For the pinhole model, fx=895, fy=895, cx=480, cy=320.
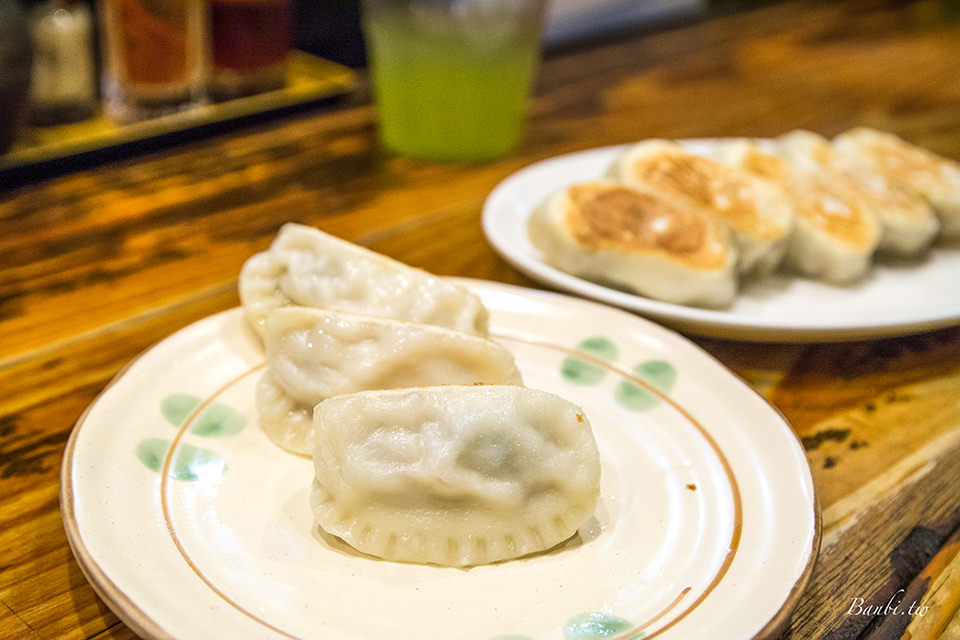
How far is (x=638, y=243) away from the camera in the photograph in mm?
1652

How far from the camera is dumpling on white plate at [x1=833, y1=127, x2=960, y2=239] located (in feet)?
6.67

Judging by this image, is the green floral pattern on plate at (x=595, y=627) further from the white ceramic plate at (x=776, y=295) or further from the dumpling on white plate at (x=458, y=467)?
the white ceramic plate at (x=776, y=295)

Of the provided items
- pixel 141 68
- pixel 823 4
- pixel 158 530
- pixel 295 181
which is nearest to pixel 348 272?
pixel 158 530

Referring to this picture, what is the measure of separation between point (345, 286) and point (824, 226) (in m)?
1.02

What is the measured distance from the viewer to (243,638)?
0.85 m

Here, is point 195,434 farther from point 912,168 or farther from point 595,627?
point 912,168

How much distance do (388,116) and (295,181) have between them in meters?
0.37

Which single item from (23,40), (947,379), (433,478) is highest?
(23,40)

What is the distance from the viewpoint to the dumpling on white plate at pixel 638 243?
163cm

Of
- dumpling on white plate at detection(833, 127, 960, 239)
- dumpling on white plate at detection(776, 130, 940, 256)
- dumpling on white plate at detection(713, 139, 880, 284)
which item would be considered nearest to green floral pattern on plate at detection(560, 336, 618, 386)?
dumpling on white plate at detection(713, 139, 880, 284)

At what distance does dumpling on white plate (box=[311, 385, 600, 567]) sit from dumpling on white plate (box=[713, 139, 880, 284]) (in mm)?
957

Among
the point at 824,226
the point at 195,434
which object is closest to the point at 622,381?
the point at 195,434

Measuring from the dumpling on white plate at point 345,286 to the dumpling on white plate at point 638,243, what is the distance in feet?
1.13

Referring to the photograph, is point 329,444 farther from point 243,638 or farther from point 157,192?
point 157,192
